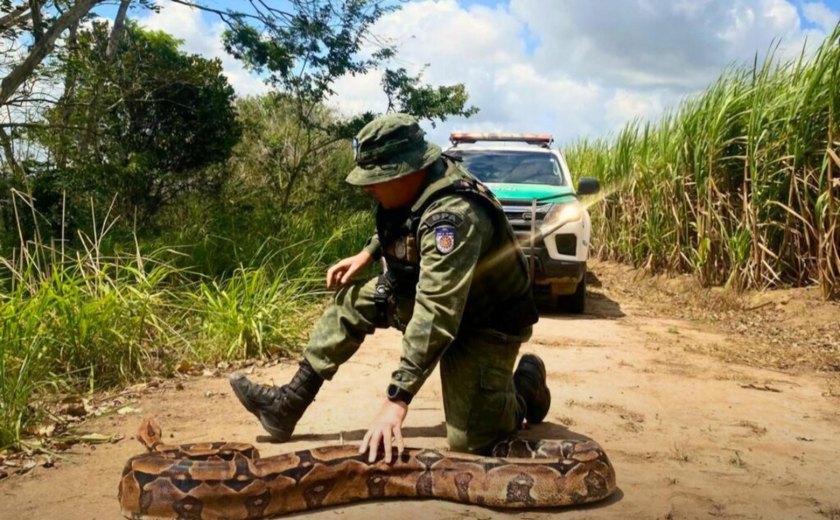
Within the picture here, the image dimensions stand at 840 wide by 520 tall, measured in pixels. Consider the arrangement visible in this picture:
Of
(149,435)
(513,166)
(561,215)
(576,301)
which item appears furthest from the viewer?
(513,166)

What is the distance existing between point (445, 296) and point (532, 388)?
1.26m

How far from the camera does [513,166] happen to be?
365 inches

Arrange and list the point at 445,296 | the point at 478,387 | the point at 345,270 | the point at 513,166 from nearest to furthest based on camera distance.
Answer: the point at 445,296, the point at 478,387, the point at 345,270, the point at 513,166

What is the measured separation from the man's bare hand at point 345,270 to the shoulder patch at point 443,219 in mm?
865

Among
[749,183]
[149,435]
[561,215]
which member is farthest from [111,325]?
[749,183]

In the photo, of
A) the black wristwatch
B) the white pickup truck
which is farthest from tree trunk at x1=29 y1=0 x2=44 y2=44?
the black wristwatch

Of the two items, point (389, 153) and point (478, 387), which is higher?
point (389, 153)

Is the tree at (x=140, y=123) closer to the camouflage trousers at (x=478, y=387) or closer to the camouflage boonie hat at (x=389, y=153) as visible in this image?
the camouflage boonie hat at (x=389, y=153)

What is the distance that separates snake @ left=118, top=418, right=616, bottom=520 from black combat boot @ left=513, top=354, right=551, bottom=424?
2.63 ft

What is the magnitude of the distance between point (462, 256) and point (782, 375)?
3.93 meters

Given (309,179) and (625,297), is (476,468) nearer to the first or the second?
(625,297)

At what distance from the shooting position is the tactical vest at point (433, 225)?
3.55 m

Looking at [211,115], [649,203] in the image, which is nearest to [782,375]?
[649,203]

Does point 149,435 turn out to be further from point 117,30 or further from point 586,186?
point 117,30
